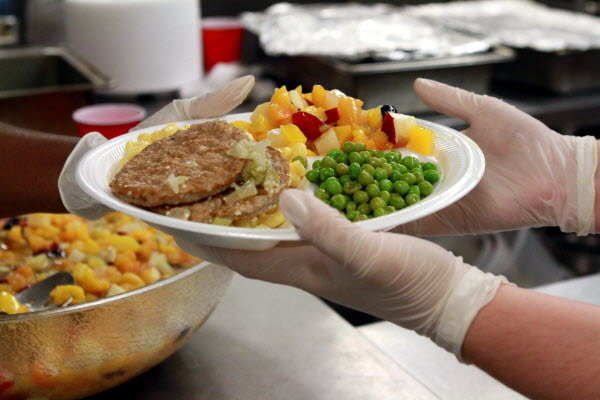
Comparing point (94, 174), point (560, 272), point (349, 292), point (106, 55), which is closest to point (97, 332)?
point (94, 174)

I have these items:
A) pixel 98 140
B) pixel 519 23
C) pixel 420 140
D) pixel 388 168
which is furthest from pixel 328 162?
pixel 519 23

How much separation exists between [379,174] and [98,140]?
2.50 feet

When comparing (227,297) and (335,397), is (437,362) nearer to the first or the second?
(335,397)

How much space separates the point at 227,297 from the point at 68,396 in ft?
2.13

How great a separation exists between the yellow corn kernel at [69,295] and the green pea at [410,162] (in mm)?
876

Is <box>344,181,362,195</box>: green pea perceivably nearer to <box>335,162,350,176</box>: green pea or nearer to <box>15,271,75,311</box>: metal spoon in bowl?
<box>335,162,350,176</box>: green pea

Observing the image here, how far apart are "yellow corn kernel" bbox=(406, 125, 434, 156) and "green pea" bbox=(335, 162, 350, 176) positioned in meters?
0.24

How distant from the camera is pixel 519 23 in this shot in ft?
13.1

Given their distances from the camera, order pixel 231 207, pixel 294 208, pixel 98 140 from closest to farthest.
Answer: pixel 294 208, pixel 231 207, pixel 98 140

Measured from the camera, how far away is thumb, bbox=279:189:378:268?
1.13 metres

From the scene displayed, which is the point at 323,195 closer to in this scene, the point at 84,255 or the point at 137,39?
the point at 84,255

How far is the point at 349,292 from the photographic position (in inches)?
51.0

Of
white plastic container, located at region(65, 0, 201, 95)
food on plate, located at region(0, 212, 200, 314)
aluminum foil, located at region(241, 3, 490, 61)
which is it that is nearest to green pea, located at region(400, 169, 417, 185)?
food on plate, located at region(0, 212, 200, 314)

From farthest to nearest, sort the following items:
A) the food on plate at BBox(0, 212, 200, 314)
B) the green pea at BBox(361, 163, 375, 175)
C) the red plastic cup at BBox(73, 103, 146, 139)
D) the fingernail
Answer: the red plastic cup at BBox(73, 103, 146, 139)
the food on plate at BBox(0, 212, 200, 314)
the green pea at BBox(361, 163, 375, 175)
the fingernail
